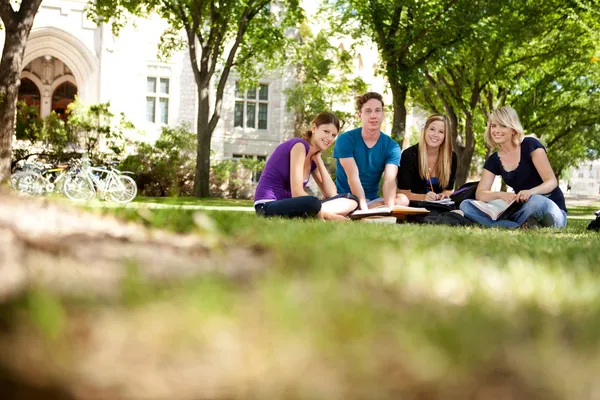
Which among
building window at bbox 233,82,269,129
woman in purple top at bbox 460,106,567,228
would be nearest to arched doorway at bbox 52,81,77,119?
building window at bbox 233,82,269,129

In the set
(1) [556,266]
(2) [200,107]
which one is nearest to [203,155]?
(2) [200,107]

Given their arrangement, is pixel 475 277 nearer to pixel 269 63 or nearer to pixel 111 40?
pixel 269 63

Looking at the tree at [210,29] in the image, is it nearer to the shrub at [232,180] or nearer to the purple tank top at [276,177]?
the shrub at [232,180]

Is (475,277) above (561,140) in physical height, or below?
below

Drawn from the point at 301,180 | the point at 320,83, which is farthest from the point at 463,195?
the point at 320,83

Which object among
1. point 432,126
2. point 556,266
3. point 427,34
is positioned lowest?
point 556,266

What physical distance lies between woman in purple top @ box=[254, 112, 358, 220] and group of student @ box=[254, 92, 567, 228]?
1 centimetres

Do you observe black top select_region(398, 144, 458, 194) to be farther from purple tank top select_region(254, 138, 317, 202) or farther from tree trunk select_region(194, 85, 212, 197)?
tree trunk select_region(194, 85, 212, 197)

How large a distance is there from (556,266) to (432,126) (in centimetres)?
590

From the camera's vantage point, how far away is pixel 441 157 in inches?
344

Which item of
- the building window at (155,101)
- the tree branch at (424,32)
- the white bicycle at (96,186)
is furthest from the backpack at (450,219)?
the building window at (155,101)

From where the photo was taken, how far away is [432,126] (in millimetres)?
8602

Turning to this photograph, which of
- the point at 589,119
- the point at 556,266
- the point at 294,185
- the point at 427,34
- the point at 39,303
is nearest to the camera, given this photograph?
the point at 39,303

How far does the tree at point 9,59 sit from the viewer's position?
1364cm
